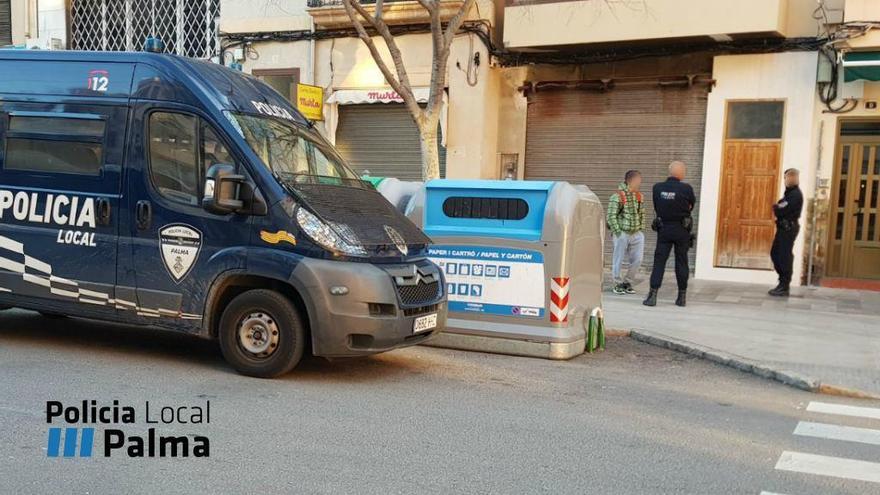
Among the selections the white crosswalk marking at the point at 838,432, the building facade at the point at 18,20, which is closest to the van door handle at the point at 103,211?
the white crosswalk marking at the point at 838,432

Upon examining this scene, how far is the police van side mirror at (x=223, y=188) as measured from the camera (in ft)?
19.8

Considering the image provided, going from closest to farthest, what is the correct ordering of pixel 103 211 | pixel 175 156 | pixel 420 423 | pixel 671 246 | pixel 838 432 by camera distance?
1. pixel 420 423
2. pixel 838 432
3. pixel 175 156
4. pixel 103 211
5. pixel 671 246

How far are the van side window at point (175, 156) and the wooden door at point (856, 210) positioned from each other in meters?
10.5

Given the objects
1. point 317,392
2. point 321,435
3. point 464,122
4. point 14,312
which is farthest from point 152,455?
point 464,122

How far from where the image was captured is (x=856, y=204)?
12.7 m

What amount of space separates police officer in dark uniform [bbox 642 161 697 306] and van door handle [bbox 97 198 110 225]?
661cm

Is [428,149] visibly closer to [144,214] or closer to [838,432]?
[144,214]

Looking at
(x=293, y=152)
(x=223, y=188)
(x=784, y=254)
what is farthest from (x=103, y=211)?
(x=784, y=254)

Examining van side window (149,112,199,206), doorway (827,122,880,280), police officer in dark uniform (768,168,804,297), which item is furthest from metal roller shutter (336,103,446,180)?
van side window (149,112,199,206)

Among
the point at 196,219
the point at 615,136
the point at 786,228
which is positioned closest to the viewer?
the point at 196,219

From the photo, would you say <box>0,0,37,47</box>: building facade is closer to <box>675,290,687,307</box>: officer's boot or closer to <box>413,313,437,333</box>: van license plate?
<box>675,290,687,307</box>: officer's boot

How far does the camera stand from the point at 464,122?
14.5 meters

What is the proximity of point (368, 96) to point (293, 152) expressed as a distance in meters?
8.76

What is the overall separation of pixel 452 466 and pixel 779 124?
34.6 ft
